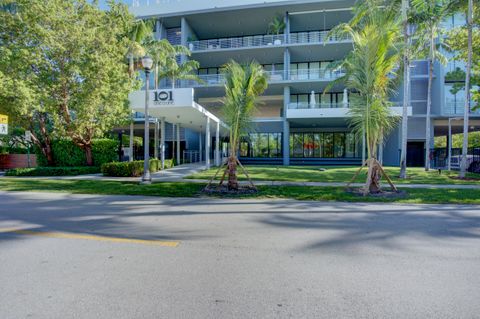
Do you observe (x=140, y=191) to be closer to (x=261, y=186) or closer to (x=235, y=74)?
(x=261, y=186)

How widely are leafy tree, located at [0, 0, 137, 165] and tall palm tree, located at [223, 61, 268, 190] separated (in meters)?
9.33

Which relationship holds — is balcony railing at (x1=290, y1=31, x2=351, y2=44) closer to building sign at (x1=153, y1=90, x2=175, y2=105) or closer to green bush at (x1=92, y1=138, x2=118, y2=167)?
building sign at (x1=153, y1=90, x2=175, y2=105)

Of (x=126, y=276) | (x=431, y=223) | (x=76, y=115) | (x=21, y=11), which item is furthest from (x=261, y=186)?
(x=21, y=11)

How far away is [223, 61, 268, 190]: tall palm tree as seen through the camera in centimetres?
1038

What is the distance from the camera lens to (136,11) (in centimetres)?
2989

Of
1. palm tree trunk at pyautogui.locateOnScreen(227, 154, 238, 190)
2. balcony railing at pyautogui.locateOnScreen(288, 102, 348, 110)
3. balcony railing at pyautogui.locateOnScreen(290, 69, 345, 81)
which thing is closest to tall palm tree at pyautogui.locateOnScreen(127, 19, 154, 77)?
palm tree trunk at pyautogui.locateOnScreen(227, 154, 238, 190)

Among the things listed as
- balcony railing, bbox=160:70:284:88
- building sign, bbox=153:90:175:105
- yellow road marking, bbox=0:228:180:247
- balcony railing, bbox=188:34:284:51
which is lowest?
yellow road marking, bbox=0:228:180:247

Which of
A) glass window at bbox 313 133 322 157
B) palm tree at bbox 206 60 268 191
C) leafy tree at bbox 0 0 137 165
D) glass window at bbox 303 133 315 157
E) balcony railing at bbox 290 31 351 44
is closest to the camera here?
palm tree at bbox 206 60 268 191

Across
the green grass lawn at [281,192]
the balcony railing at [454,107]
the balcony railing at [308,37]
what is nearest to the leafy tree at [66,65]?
the green grass lawn at [281,192]

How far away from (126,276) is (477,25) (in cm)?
2256

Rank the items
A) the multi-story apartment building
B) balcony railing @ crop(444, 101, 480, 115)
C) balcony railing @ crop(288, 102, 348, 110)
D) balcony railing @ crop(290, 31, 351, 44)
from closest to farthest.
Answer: balcony railing @ crop(288, 102, 348, 110) → balcony railing @ crop(444, 101, 480, 115) → the multi-story apartment building → balcony railing @ crop(290, 31, 351, 44)

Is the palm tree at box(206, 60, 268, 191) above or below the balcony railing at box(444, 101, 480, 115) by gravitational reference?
below

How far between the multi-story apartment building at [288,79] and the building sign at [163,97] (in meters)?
10.5

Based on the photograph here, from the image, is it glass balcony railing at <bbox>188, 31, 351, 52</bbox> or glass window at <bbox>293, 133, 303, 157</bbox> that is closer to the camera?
glass balcony railing at <bbox>188, 31, 351, 52</bbox>
